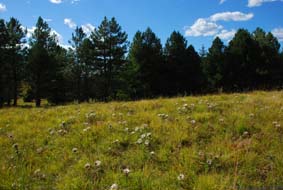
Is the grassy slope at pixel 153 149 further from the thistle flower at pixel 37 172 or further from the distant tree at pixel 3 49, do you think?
the distant tree at pixel 3 49

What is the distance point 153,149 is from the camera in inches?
176

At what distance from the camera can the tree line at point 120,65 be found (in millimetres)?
33250

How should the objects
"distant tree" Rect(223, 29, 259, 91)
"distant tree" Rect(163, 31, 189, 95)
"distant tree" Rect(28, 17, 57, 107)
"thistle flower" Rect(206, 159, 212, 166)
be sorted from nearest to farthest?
"thistle flower" Rect(206, 159, 212, 166) → "distant tree" Rect(28, 17, 57, 107) → "distant tree" Rect(163, 31, 189, 95) → "distant tree" Rect(223, 29, 259, 91)

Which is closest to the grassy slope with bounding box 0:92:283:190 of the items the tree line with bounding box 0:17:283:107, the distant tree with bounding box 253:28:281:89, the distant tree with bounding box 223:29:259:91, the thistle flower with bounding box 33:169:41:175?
the thistle flower with bounding box 33:169:41:175

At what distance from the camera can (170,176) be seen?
3.53 metres

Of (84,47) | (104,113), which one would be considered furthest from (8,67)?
(104,113)

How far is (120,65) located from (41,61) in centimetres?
1017

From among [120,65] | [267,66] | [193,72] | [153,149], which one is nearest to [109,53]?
[120,65]

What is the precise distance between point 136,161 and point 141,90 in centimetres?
2971

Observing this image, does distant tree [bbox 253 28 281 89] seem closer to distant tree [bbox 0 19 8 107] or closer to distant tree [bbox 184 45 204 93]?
distant tree [bbox 184 45 204 93]

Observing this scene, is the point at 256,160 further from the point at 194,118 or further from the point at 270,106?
the point at 270,106

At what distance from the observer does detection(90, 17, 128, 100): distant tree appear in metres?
35.3

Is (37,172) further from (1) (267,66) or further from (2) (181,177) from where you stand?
(1) (267,66)

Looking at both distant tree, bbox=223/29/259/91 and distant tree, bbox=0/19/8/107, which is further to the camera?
distant tree, bbox=223/29/259/91
